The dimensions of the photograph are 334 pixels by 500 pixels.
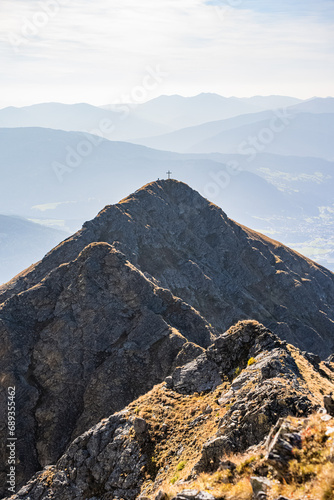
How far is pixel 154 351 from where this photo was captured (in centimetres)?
5109

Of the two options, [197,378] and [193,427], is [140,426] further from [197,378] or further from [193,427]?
[197,378]

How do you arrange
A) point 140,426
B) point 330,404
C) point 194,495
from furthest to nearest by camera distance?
point 140,426
point 330,404
point 194,495

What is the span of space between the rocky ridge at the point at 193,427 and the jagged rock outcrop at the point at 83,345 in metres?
14.0

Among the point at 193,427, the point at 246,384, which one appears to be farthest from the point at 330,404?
the point at 193,427

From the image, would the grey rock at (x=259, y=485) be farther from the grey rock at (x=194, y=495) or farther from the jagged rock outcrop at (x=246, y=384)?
the jagged rock outcrop at (x=246, y=384)

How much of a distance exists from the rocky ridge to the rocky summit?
0.10 metres

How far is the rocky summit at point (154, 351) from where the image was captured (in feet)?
85.1

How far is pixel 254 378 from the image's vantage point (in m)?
26.7

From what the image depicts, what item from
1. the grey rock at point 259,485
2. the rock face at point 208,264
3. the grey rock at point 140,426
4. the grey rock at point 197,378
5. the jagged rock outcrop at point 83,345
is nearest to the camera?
the grey rock at point 259,485

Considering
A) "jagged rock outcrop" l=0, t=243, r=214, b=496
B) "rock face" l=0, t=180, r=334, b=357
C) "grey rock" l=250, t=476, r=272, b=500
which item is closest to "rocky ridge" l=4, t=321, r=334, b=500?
"grey rock" l=250, t=476, r=272, b=500

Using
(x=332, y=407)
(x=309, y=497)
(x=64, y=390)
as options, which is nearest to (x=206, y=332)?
(x=64, y=390)

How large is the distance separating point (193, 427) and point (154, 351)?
23.7 meters

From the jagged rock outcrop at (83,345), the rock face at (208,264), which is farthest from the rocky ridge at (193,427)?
the rock face at (208,264)

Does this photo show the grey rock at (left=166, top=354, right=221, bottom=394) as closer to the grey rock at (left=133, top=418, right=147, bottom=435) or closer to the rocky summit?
the rocky summit
